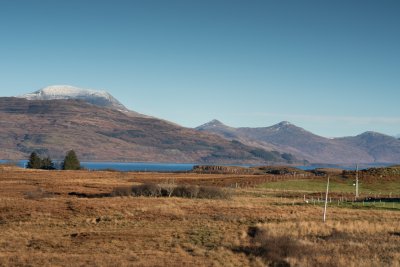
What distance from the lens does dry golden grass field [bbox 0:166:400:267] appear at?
103 feet

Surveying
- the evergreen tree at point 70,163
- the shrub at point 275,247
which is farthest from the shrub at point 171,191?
the evergreen tree at point 70,163

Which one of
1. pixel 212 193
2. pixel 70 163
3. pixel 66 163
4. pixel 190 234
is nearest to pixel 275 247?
pixel 190 234

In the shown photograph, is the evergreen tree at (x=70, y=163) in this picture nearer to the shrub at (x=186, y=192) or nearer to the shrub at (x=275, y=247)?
the shrub at (x=186, y=192)

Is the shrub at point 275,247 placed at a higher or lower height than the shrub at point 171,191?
higher

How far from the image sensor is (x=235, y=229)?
144ft

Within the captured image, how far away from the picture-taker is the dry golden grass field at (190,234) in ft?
103

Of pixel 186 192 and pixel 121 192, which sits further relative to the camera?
pixel 186 192

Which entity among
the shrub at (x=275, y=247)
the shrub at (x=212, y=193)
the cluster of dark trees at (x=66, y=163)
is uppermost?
the shrub at (x=275, y=247)

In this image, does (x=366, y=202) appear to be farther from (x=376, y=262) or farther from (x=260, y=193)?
(x=376, y=262)

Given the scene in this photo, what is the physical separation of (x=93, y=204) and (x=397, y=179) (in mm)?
75438

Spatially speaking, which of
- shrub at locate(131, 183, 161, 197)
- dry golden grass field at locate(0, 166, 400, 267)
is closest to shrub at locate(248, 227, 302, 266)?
dry golden grass field at locate(0, 166, 400, 267)

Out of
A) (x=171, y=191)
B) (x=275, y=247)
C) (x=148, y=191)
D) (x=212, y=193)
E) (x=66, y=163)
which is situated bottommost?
(x=66, y=163)

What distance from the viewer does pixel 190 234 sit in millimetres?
40875

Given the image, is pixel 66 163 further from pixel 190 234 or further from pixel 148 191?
pixel 190 234
